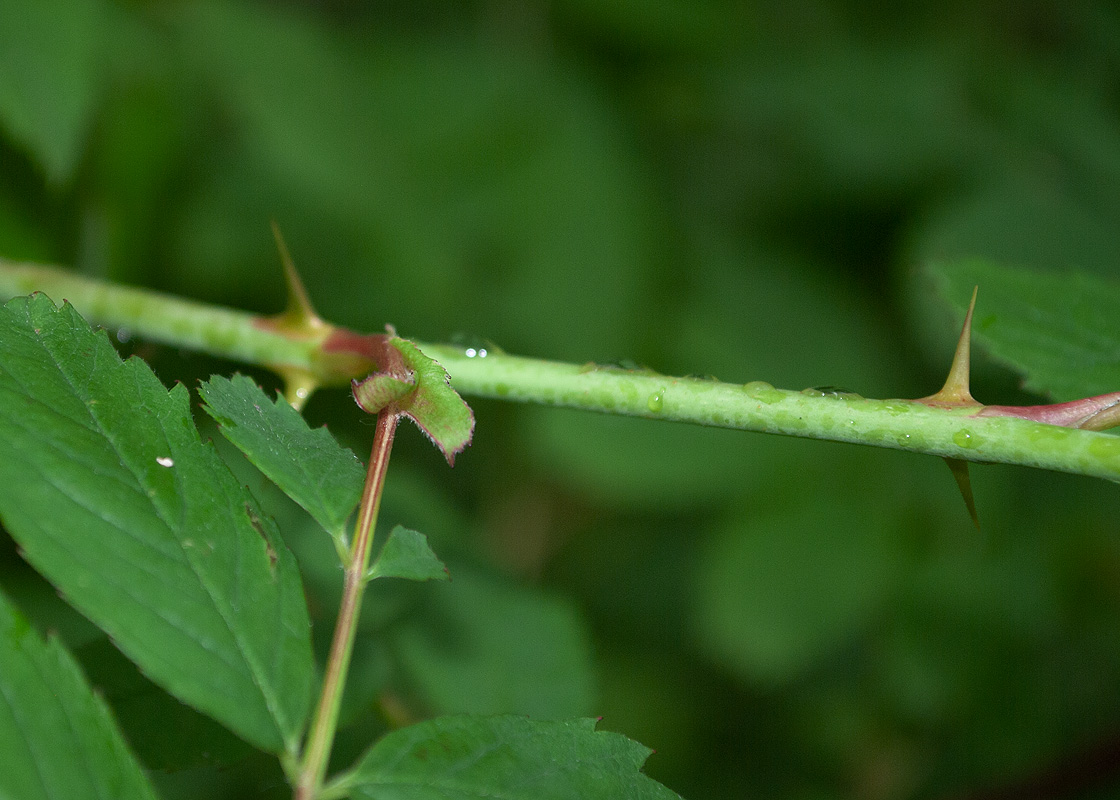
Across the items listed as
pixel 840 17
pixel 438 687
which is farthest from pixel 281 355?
pixel 840 17

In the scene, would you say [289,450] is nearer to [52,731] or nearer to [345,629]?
[345,629]

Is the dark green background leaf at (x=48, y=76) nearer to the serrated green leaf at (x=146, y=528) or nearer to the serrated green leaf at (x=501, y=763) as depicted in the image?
the serrated green leaf at (x=146, y=528)

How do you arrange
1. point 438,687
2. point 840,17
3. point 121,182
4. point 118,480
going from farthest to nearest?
1. point 840,17
2. point 121,182
3. point 438,687
4. point 118,480

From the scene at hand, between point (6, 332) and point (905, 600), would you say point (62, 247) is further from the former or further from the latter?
point (905, 600)

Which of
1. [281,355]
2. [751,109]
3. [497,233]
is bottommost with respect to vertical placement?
[281,355]

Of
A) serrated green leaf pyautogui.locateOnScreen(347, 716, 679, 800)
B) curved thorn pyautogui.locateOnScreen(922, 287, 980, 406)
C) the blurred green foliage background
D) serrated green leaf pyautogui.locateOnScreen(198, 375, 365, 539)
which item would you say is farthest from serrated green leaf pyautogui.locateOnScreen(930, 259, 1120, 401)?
the blurred green foliage background

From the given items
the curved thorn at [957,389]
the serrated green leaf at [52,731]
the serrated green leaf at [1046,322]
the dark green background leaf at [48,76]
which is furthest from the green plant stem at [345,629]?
the dark green background leaf at [48,76]

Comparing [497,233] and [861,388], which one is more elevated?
[497,233]
